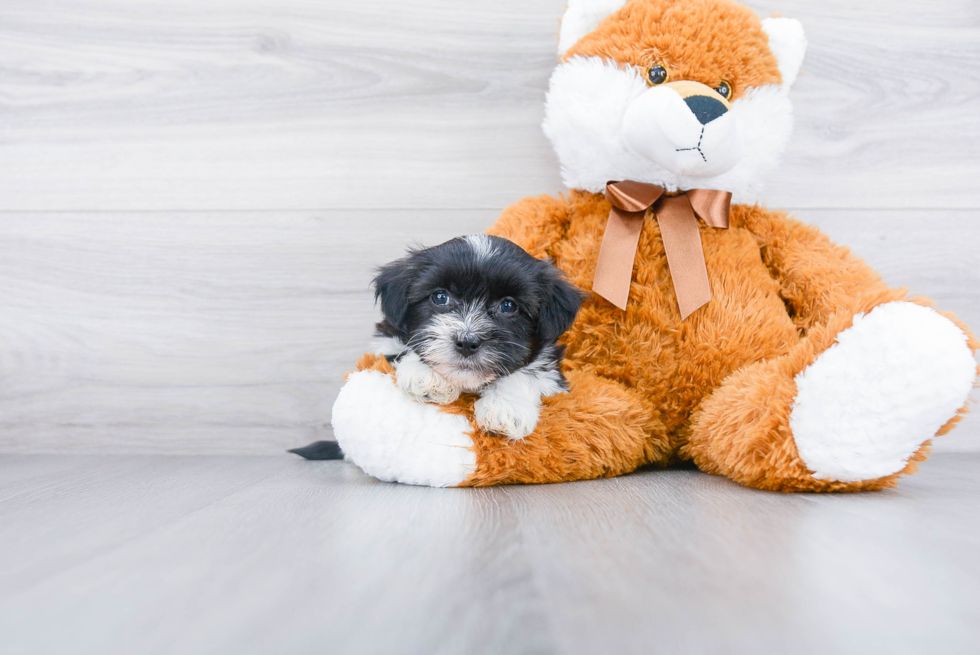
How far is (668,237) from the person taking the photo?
4.01ft

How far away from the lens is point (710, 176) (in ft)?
3.99

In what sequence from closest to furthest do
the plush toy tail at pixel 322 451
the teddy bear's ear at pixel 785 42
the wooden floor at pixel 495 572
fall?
the wooden floor at pixel 495 572
the teddy bear's ear at pixel 785 42
the plush toy tail at pixel 322 451

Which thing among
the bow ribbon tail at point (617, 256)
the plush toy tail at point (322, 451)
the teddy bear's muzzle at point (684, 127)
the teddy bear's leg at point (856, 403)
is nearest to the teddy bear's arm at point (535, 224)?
the bow ribbon tail at point (617, 256)

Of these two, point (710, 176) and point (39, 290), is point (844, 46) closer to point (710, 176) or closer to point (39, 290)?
point (710, 176)

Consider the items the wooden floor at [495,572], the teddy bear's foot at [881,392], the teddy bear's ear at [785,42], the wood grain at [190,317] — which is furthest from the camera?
the wood grain at [190,317]

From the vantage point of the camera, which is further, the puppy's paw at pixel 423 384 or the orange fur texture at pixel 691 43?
the orange fur texture at pixel 691 43

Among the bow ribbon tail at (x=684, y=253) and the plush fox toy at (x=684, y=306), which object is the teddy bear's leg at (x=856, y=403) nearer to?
the plush fox toy at (x=684, y=306)

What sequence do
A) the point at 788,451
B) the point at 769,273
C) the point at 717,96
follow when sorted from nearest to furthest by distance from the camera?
1. the point at 788,451
2. the point at 717,96
3. the point at 769,273

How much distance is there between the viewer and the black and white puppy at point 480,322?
1.02 meters

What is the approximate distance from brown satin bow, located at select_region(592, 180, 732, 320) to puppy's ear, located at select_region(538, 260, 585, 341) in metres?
0.13

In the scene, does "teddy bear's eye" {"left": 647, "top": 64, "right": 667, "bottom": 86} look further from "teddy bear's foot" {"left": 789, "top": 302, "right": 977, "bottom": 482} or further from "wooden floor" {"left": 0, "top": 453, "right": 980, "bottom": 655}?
"wooden floor" {"left": 0, "top": 453, "right": 980, "bottom": 655}

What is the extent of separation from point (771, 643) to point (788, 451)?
21.4 inches

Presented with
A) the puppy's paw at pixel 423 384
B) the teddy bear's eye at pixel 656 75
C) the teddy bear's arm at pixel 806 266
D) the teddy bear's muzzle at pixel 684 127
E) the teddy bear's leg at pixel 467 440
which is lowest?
the teddy bear's leg at pixel 467 440

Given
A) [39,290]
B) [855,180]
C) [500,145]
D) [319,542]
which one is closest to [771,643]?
[319,542]
